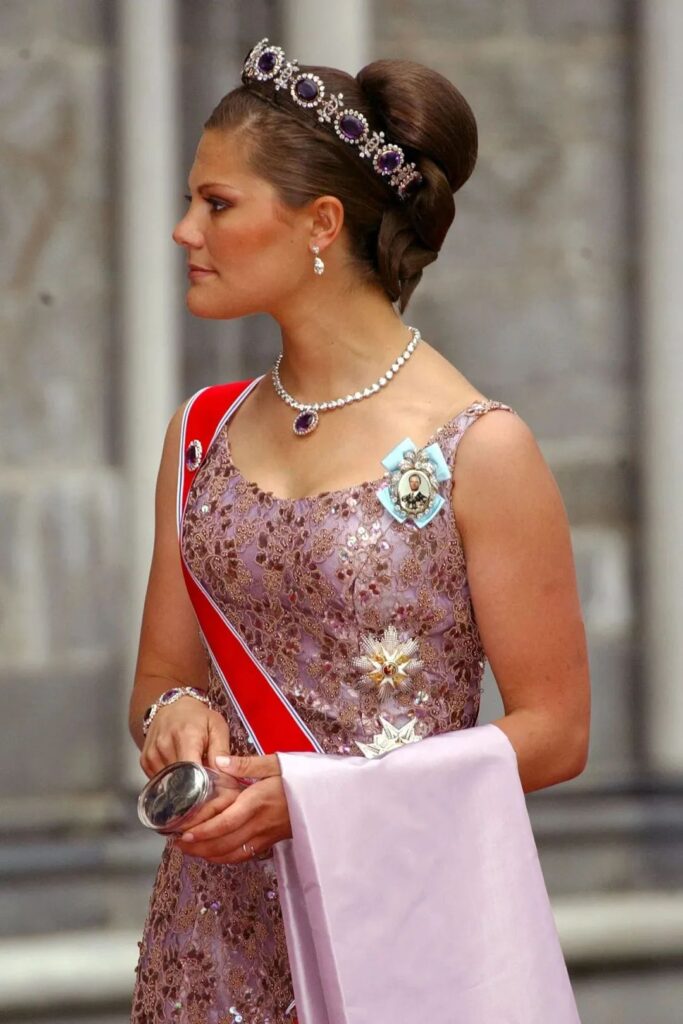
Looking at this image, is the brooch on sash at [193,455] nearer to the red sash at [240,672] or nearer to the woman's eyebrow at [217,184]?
the red sash at [240,672]

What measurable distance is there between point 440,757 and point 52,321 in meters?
2.66

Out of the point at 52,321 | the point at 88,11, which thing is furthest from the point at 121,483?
the point at 88,11

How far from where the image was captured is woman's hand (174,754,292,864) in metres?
1.62

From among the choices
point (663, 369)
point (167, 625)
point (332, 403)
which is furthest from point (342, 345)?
point (663, 369)

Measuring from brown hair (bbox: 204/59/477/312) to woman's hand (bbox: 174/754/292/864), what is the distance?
0.54 meters

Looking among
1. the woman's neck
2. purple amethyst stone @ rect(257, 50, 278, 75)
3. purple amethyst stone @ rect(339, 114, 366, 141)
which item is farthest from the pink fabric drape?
purple amethyst stone @ rect(257, 50, 278, 75)

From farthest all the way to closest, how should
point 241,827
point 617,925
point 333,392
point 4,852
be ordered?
1. point 4,852
2. point 617,925
3. point 333,392
4. point 241,827

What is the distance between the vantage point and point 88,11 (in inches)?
163

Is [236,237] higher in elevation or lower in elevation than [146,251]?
lower

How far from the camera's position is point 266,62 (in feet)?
6.15

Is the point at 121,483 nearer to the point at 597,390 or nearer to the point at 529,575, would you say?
the point at 597,390

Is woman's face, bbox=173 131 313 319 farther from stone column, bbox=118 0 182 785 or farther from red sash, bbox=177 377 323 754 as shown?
stone column, bbox=118 0 182 785

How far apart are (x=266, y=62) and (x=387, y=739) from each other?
2.37 ft

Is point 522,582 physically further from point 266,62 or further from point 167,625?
point 266,62
